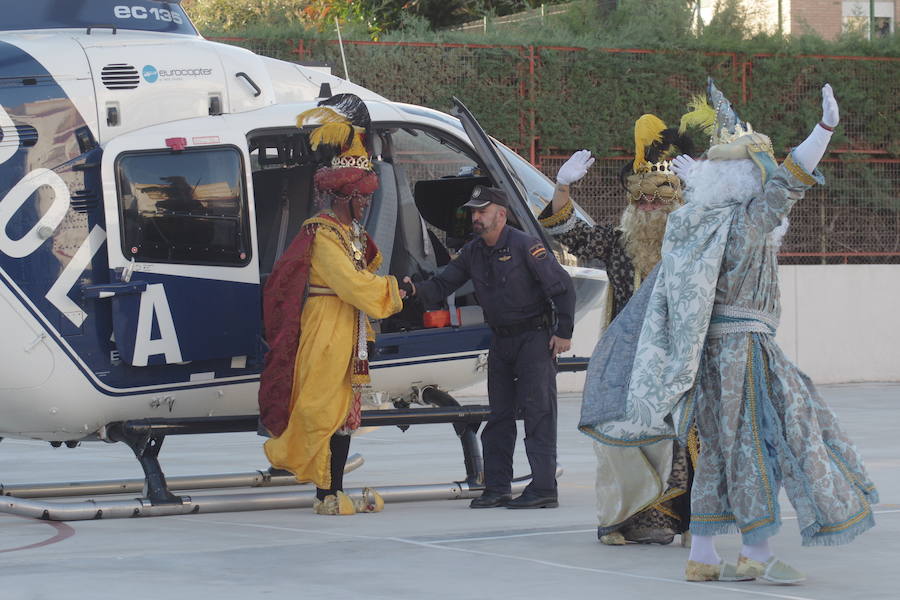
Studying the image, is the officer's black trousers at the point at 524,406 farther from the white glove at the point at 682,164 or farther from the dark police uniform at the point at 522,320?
the white glove at the point at 682,164

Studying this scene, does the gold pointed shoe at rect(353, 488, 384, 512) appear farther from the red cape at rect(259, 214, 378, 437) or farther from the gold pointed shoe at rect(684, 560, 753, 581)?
the gold pointed shoe at rect(684, 560, 753, 581)

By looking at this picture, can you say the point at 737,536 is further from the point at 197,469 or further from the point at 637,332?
the point at 197,469

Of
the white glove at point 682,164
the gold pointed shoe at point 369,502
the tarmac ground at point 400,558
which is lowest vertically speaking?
the gold pointed shoe at point 369,502

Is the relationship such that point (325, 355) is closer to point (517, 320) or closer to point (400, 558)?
point (517, 320)

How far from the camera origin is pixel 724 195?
617 centimetres

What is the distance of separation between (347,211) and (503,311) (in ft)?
3.40

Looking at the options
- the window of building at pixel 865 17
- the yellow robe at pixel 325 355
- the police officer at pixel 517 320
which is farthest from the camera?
the window of building at pixel 865 17

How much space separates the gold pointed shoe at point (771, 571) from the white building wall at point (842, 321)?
12.4 m

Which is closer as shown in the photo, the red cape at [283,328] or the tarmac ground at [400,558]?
the tarmac ground at [400,558]

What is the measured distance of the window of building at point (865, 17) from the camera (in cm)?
2038

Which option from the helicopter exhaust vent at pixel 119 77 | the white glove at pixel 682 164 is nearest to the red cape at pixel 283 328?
the helicopter exhaust vent at pixel 119 77

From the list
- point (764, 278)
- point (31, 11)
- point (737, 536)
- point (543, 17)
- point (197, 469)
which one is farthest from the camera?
point (543, 17)

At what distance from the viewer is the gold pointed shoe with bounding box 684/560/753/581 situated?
20.0 ft

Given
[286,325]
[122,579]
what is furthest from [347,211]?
[122,579]
